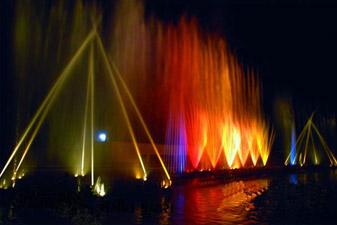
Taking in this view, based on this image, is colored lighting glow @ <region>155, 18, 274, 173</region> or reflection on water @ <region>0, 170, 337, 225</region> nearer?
reflection on water @ <region>0, 170, 337, 225</region>

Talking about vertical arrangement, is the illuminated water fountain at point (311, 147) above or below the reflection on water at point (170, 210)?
above

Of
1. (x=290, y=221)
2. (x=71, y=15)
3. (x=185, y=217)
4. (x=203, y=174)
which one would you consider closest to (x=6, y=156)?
(x=71, y=15)

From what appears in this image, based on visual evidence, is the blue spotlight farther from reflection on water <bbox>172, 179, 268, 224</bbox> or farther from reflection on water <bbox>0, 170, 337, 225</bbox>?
reflection on water <bbox>0, 170, 337, 225</bbox>

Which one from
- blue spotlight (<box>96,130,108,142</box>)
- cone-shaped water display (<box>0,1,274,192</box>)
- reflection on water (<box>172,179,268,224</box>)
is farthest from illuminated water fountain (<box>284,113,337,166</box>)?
reflection on water (<box>172,179,268,224</box>)

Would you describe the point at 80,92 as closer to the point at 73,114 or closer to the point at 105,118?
the point at 73,114

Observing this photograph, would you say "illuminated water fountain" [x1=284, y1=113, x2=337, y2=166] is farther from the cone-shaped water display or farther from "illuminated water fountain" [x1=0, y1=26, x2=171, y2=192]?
"illuminated water fountain" [x1=0, y1=26, x2=171, y2=192]

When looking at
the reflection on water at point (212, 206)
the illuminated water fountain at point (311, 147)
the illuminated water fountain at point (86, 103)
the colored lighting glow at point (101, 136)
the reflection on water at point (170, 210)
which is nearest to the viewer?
the reflection on water at point (170, 210)

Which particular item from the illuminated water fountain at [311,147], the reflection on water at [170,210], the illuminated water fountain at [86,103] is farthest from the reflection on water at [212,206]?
the illuminated water fountain at [311,147]

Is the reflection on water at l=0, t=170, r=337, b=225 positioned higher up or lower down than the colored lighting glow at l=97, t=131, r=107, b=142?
lower down

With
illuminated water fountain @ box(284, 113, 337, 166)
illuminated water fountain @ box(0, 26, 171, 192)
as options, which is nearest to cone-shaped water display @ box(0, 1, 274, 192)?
illuminated water fountain @ box(0, 26, 171, 192)

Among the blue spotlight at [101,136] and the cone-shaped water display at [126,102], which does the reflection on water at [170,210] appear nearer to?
the cone-shaped water display at [126,102]

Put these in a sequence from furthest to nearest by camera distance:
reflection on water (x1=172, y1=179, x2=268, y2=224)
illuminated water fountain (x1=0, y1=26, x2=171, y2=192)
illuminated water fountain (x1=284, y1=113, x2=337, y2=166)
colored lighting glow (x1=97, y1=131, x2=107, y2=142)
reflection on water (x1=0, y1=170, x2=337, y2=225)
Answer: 1. illuminated water fountain (x1=284, y1=113, x2=337, y2=166)
2. colored lighting glow (x1=97, y1=131, x2=107, y2=142)
3. illuminated water fountain (x1=0, y1=26, x2=171, y2=192)
4. reflection on water (x1=172, y1=179, x2=268, y2=224)
5. reflection on water (x1=0, y1=170, x2=337, y2=225)

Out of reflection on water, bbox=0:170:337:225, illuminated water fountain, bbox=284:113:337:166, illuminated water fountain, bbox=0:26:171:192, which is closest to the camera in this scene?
reflection on water, bbox=0:170:337:225

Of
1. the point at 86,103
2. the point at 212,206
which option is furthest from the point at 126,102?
the point at 212,206
